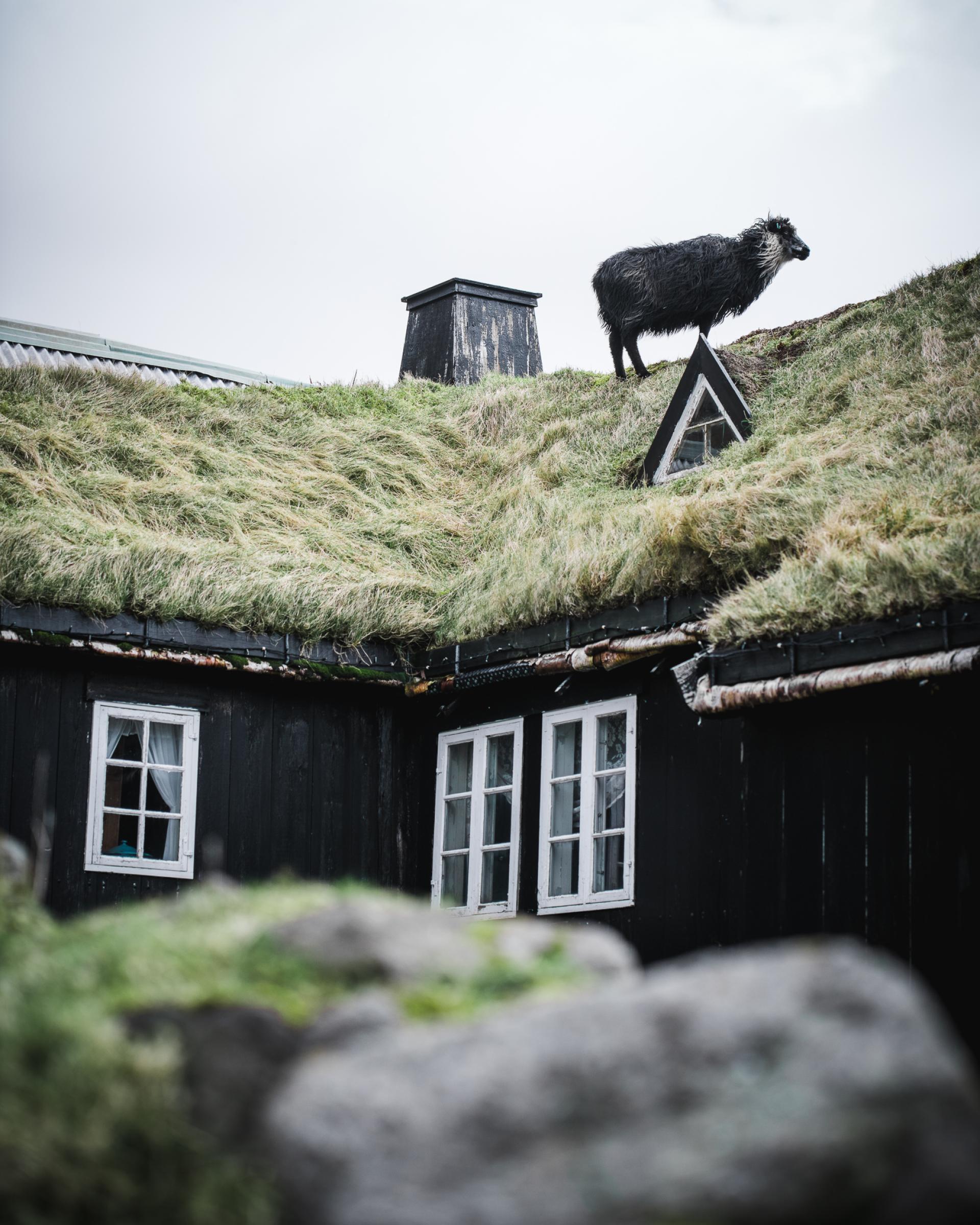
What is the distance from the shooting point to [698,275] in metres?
15.4

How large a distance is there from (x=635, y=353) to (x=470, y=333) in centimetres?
665

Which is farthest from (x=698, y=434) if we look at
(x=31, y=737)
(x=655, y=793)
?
(x=31, y=737)

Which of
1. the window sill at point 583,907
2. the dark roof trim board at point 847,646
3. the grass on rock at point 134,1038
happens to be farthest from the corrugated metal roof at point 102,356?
the grass on rock at point 134,1038

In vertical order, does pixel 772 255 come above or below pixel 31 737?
above

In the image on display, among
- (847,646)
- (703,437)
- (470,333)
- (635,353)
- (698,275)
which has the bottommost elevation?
(847,646)

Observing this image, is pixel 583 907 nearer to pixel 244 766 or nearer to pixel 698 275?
pixel 244 766

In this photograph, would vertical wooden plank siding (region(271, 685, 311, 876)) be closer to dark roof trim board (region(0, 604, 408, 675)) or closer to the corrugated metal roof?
dark roof trim board (region(0, 604, 408, 675))

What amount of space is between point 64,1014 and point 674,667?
6.07 metres

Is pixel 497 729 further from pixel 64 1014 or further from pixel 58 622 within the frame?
pixel 64 1014

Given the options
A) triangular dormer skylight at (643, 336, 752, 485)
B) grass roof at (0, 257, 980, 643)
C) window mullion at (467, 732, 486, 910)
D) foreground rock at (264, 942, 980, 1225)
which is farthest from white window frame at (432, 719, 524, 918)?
foreground rock at (264, 942, 980, 1225)

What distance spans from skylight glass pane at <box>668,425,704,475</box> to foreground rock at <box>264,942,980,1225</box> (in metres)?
9.86

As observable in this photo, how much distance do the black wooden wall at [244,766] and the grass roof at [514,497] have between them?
596mm

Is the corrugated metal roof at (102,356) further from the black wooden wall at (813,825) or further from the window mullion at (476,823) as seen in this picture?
the black wooden wall at (813,825)

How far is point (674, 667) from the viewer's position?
938 centimetres
